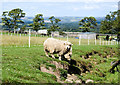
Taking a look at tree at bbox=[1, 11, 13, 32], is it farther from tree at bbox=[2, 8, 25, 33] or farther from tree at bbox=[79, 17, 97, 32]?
tree at bbox=[79, 17, 97, 32]

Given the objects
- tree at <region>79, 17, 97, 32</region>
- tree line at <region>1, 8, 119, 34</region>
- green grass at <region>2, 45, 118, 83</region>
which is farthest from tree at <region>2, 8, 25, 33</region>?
green grass at <region>2, 45, 118, 83</region>

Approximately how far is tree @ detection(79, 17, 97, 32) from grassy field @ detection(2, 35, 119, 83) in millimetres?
58550

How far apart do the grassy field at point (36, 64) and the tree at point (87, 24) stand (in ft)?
192

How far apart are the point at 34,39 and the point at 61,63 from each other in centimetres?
1185

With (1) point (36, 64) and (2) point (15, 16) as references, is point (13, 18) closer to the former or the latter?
(2) point (15, 16)

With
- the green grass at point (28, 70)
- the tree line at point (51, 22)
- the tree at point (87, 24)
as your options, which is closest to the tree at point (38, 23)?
the tree line at point (51, 22)

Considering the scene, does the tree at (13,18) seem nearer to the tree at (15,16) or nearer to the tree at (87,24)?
the tree at (15,16)

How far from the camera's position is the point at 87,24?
86.1 m

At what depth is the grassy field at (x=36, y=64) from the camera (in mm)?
9059

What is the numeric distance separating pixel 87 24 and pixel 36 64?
76.0m

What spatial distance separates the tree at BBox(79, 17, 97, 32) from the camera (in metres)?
86.3

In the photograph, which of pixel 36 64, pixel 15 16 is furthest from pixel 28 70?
pixel 15 16

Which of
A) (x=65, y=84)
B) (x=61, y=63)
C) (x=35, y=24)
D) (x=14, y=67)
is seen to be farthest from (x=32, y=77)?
(x=35, y=24)

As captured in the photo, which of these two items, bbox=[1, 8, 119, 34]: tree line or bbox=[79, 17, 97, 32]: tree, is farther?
bbox=[79, 17, 97, 32]: tree
